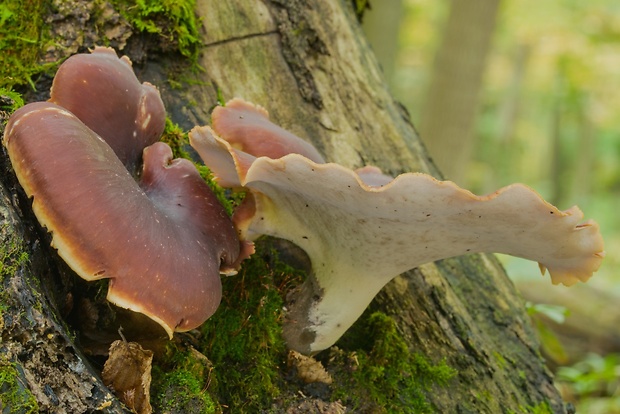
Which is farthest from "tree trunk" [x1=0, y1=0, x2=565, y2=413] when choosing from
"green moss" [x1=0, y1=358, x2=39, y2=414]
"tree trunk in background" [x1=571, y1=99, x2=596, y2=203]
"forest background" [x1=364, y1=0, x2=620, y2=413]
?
"tree trunk in background" [x1=571, y1=99, x2=596, y2=203]

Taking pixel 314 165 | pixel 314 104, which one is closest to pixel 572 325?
pixel 314 104

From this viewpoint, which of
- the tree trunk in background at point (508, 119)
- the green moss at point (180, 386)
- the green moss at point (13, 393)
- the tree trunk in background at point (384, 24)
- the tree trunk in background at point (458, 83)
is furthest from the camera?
the tree trunk in background at point (508, 119)

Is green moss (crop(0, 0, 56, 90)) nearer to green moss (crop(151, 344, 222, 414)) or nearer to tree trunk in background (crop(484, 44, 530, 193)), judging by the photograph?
green moss (crop(151, 344, 222, 414))

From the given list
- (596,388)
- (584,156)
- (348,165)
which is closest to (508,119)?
(584,156)

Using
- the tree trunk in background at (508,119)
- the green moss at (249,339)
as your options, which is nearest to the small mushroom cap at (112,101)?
the green moss at (249,339)

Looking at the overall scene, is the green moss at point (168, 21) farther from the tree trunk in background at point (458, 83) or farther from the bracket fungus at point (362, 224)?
the tree trunk in background at point (458, 83)

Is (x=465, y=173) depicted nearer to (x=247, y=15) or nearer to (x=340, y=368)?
(x=247, y=15)

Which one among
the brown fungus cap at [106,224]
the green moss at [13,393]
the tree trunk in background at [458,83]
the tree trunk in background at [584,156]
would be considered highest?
the brown fungus cap at [106,224]

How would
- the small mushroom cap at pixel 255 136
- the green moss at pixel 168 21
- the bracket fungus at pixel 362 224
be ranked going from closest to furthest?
the bracket fungus at pixel 362 224, the small mushroom cap at pixel 255 136, the green moss at pixel 168 21

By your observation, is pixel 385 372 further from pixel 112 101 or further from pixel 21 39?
pixel 21 39
